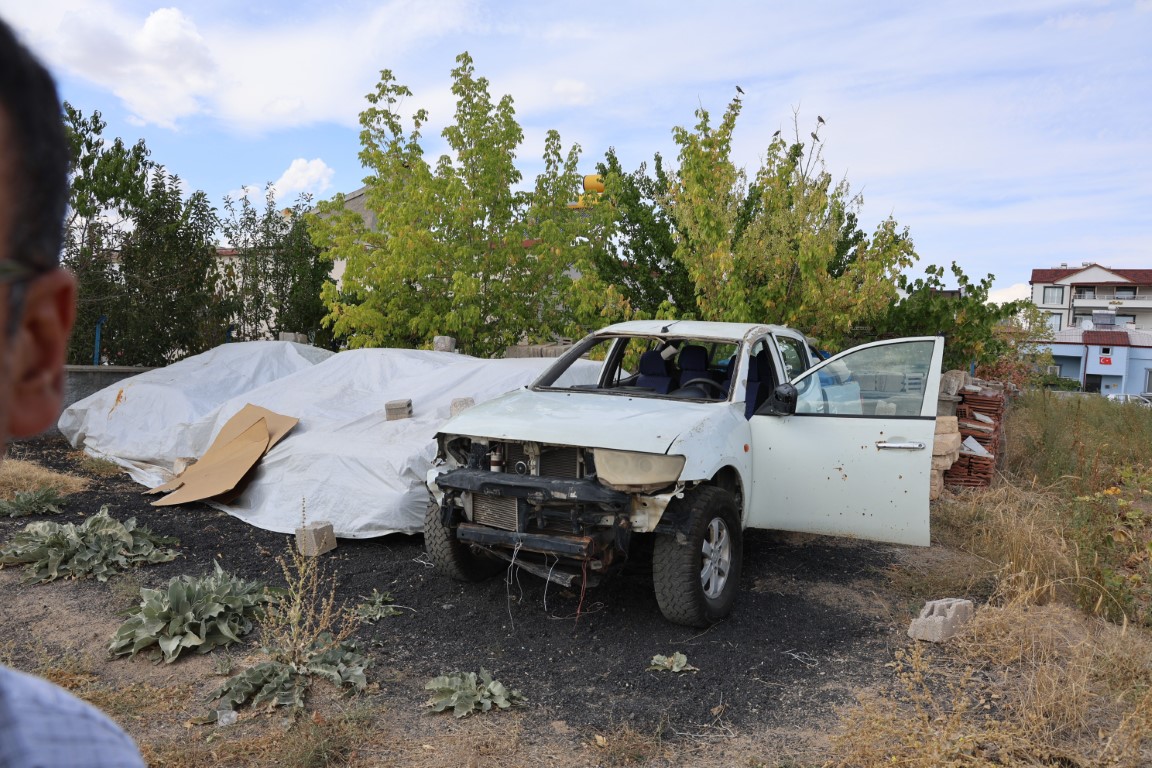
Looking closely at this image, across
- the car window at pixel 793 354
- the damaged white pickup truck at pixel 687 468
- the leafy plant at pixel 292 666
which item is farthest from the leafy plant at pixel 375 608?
the car window at pixel 793 354

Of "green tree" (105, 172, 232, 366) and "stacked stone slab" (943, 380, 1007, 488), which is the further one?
"green tree" (105, 172, 232, 366)

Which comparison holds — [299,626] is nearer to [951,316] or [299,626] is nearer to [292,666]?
[292,666]

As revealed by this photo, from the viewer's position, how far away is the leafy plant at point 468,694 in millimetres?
4297

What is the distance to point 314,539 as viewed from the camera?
6766 mm

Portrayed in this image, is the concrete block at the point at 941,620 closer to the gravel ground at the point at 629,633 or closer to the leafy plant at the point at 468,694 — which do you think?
the gravel ground at the point at 629,633

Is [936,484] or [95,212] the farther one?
[95,212]

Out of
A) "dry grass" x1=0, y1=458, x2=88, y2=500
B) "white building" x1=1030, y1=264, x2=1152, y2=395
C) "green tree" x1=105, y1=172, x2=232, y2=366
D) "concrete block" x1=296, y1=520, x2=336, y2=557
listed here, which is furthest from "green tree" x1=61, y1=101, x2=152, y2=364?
"white building" x1=1030, y1=264, x2=1152, y2=395

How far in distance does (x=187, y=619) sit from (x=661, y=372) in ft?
12.4

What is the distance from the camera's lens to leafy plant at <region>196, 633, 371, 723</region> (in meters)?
4.25

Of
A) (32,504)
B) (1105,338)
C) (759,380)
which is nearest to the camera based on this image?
(759,380)

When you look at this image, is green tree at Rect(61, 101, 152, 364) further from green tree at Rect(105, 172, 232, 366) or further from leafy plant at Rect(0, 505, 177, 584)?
leafy plant at Rect(0, 505, 177, 584)

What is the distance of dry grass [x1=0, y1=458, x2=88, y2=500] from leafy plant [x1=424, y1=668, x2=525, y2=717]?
229 inches

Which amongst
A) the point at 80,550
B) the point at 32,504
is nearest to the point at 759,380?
the point at 80,550

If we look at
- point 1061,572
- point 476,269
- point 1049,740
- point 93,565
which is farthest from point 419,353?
point 1049,740
